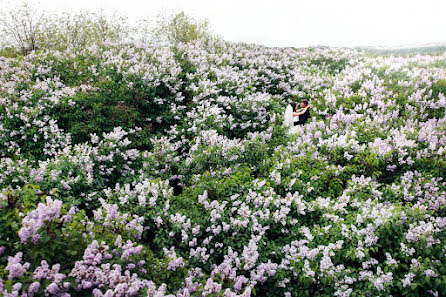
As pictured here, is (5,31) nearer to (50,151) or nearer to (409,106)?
(50,151)

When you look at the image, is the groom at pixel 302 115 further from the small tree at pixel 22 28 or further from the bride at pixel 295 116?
the small tree at pixel 22 28

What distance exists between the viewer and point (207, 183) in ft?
22.9

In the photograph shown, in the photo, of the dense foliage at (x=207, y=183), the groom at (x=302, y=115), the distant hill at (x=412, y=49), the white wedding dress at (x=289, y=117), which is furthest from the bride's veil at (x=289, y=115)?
the distant hill at (x=412, y=49)

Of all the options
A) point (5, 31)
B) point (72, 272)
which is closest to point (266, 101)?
point (72, 272)

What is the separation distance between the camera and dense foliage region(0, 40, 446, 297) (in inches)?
157

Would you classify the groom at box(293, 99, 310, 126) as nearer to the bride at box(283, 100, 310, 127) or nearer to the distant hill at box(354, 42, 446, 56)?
the bride at box(283, 100, 310, 127)

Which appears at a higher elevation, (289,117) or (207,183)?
(289,117)

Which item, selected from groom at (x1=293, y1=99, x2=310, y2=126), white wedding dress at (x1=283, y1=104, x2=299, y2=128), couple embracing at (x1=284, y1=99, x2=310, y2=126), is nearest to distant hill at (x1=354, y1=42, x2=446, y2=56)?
groom at (x1=293, y1=99, x2=310, y2=126)

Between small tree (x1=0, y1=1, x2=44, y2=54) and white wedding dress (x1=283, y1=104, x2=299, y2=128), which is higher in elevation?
small tree (x1=0, y1=1, x2=44, y2=54)

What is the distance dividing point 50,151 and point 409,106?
13088mm

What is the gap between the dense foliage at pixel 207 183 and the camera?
4.00 meters

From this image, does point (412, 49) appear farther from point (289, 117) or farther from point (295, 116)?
point (289, 117)

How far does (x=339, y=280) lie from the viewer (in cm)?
518

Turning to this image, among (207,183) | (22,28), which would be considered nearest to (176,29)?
(22,28)
